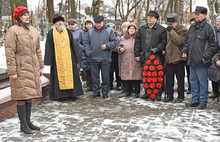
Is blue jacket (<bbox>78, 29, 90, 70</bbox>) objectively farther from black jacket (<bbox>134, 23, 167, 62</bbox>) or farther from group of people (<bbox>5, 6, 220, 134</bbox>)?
black jacket (<bbox>134, 23, 167, 62</bbox>)

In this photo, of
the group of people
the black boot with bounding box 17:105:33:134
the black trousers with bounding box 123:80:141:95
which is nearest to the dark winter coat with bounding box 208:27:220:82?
the group of people

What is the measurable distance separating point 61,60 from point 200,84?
8.87ft

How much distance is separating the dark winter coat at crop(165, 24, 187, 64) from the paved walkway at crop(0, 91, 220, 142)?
88 cm

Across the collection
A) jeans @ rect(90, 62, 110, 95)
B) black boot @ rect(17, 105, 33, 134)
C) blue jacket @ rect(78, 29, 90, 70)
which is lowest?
black boot @ rect(17, 105, 33, 134)

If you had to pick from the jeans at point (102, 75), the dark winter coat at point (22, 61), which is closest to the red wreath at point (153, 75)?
the jeans at point (102, 75)

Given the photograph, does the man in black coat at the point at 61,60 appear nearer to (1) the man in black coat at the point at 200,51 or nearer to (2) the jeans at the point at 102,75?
(2) the jeans at the point at 102,75

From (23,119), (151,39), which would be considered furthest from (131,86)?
(23,119)

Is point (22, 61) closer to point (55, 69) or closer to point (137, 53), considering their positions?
point (55, 69)

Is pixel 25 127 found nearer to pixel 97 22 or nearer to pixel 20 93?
pixel 20 93

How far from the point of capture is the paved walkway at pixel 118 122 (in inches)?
196

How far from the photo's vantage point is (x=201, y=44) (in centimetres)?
644

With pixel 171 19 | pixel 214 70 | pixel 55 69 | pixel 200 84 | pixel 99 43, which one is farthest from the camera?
pixel 99 43

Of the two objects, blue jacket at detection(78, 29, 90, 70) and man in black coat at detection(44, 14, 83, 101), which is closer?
man in black coat at detection(44, 14, 83, 101)

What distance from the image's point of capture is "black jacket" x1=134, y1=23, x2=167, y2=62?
716 cm
